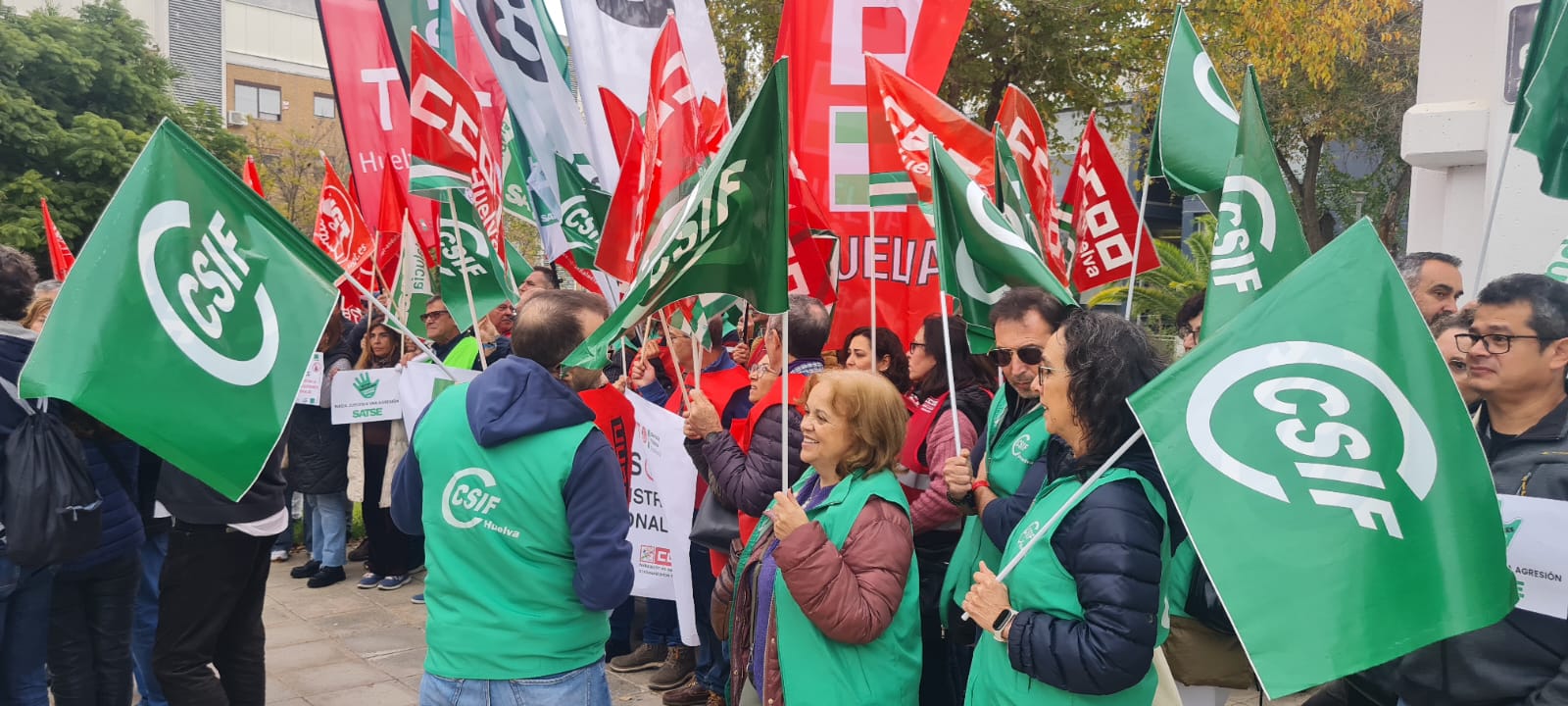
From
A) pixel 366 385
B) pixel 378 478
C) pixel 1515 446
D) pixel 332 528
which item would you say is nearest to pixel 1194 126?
pixel 1515 446

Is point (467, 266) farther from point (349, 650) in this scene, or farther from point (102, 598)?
point (349, 650)

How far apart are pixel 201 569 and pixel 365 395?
348 cm

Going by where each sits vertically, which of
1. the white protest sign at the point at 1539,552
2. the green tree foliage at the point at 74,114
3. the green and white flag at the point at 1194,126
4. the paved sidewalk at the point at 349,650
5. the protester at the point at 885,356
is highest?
the green tree foliage at the point at 74,114

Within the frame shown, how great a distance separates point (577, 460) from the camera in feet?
10.4

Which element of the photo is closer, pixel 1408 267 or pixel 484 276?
pixel 1408 267

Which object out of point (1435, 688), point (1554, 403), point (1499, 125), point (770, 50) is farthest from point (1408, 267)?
point (770, 50)

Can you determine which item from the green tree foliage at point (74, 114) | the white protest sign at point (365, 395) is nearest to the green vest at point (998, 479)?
the white protest sign at point (365, 395)

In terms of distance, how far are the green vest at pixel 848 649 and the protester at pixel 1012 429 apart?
0.77 ft

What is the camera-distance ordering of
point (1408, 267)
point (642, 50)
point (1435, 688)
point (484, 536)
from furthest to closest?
point (642, 50) < point (1408, 267) < point (484, 536) < point (1435, 688)

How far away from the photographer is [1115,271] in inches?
220

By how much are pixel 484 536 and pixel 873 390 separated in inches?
45.2

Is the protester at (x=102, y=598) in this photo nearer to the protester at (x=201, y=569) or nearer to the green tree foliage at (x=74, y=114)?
the protester at (x=201, y=569)

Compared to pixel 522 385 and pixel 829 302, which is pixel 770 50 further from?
pixel 522 385

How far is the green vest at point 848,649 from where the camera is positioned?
3.14 metres
